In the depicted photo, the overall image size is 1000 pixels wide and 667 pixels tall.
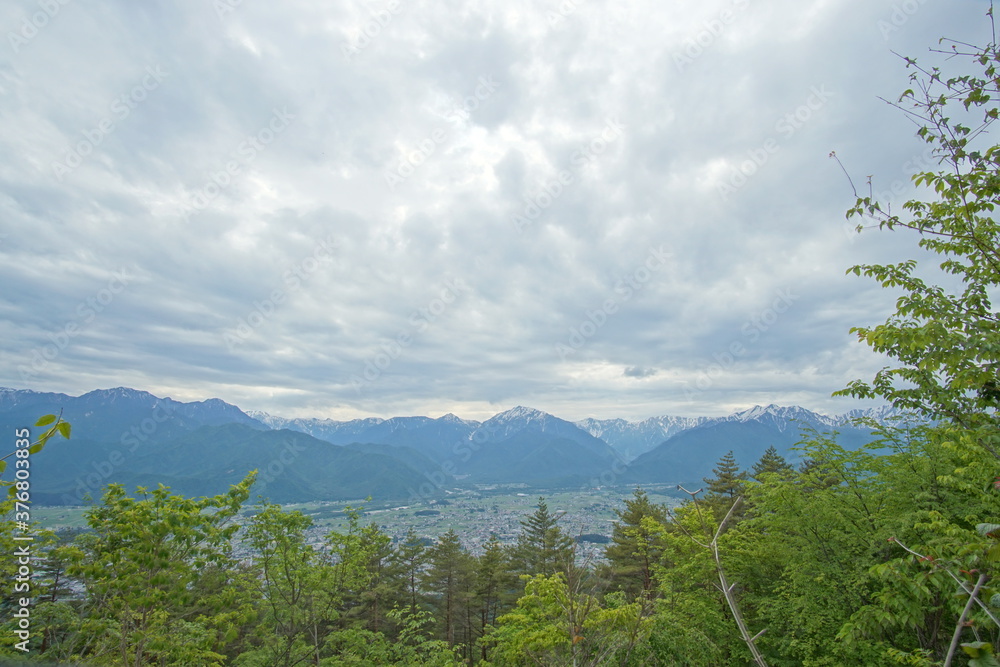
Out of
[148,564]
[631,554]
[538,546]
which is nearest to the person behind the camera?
[148,564]

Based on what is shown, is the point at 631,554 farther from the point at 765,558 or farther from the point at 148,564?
the point at 148,564

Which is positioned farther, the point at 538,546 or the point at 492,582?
the point at 538,546

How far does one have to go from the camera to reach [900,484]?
8.56 metres

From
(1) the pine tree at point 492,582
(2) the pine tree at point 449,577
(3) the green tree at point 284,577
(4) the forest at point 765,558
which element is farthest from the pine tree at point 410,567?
(3) the green tree at point 284,577

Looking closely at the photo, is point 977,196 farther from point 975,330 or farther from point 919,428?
point 919,428

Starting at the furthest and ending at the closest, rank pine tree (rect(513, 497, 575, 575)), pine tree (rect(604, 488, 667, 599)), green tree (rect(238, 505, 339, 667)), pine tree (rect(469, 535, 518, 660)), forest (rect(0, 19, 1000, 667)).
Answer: pine tree (rect(469, 535, 518, 660)) → pine tree (rect(513, 497, 575, 575)) → pine tree (rect(604, 488, 667, 599)) → green tree (rect(238, 505, 339, 667)) → forest (rect(0, 19, 1000, 667))

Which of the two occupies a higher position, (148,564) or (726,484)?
(148,564)

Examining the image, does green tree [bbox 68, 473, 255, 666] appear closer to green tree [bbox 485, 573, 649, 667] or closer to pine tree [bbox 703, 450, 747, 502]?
green tree [bbox 485, 573, 649, 667]

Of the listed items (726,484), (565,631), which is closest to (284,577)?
(565,631)

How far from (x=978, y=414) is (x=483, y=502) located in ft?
653

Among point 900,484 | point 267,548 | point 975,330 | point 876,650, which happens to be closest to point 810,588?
point 876,650

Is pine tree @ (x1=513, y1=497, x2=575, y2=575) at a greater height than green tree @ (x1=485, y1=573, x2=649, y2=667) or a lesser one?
lesser

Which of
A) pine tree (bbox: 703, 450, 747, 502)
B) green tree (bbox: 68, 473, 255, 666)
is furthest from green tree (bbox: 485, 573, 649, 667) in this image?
pine tree (bbox: 703, 450, 747, 502)

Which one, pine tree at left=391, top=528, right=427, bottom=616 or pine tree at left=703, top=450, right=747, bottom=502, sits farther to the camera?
pine tree at left=703, top=450, right=747, bottom=502
